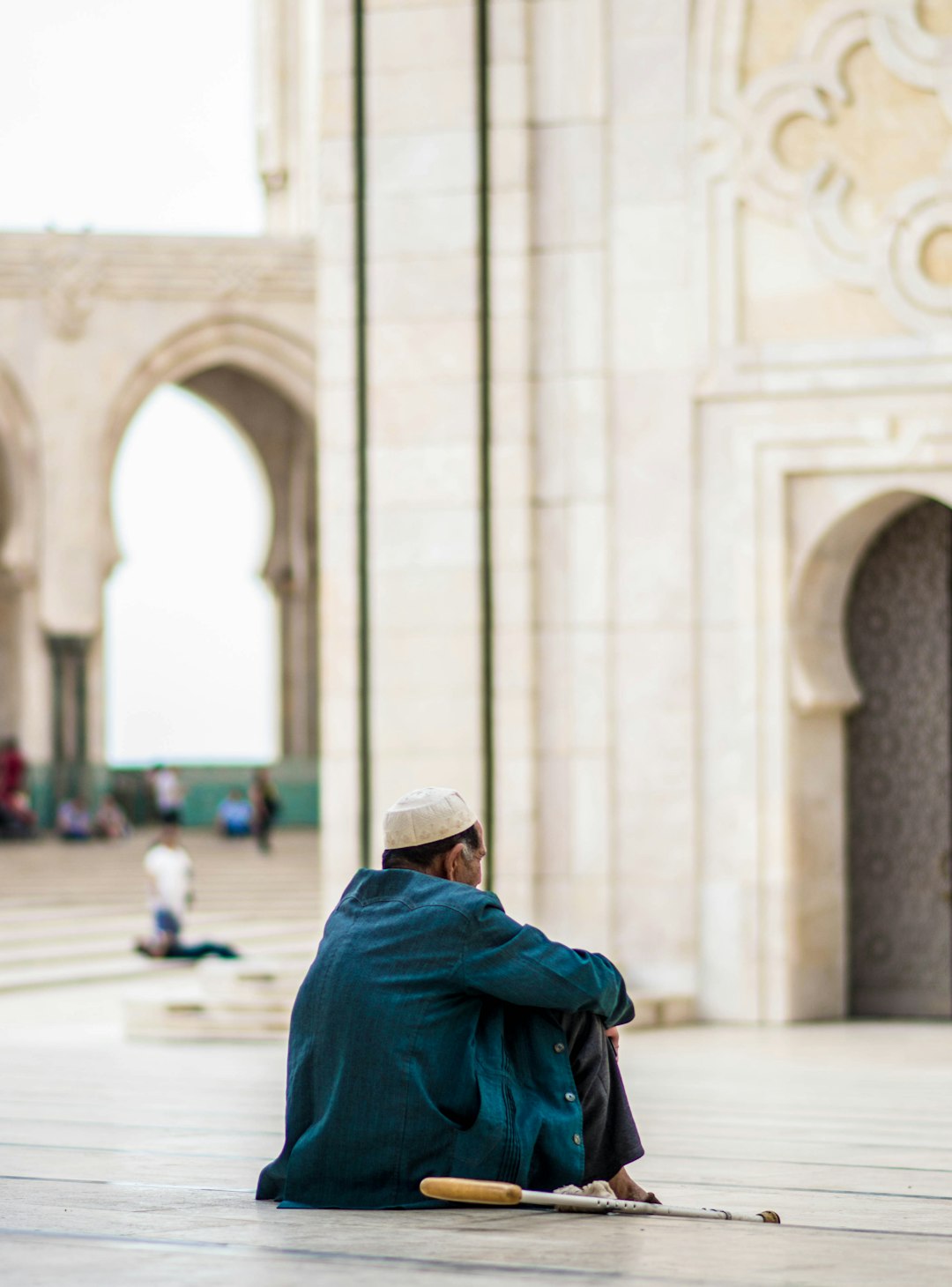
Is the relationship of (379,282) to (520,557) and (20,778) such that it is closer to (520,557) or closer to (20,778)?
(520,557)

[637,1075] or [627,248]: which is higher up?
[627,248]

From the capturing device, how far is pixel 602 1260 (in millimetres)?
3648

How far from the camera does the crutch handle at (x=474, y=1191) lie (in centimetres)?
412

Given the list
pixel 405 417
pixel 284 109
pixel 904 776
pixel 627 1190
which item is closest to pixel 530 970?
pixel 627 1190

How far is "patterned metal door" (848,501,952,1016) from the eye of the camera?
1158 cm

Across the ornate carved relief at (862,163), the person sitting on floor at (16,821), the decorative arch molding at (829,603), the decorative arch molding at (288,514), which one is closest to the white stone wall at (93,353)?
the person sitting on floor at (16,821)

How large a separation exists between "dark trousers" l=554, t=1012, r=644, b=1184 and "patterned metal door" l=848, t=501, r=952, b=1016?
747 centimetres

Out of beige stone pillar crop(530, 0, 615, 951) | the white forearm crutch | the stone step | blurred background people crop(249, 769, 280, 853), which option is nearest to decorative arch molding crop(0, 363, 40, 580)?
blurred background people crop(249, 769, 280, 853)

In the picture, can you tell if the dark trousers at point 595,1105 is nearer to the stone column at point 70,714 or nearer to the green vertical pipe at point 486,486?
the green vertical pipe at point 486,486

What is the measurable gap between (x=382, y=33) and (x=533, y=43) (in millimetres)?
793

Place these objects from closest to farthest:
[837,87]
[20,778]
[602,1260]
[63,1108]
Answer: [602,1260]
[63,1108]
[837,87]
[20,778]

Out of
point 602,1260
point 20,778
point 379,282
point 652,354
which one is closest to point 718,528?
point 652,354

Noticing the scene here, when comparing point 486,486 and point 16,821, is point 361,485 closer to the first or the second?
point 486,486

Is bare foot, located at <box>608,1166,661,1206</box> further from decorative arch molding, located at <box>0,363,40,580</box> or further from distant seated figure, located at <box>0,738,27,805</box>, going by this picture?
decorative arch molding, located at <box>0,363,40,580</box>
